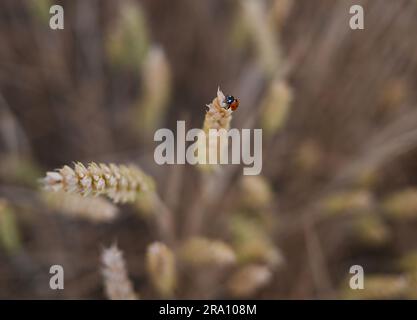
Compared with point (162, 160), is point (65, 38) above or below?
above

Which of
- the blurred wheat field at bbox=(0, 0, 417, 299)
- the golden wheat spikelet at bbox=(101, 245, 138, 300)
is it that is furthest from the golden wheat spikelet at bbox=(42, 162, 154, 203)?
the blurred wheat field at bbox=(0, 0, 417, 299)

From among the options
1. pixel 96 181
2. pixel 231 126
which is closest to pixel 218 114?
pixel 96 181

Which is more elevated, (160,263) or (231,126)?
(231,126)

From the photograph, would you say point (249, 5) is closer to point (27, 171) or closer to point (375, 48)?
point (375, 48)

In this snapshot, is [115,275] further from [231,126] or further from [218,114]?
[231,126]

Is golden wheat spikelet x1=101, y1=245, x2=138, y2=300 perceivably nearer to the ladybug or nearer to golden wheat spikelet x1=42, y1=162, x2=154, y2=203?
golden wheat spikelet x1=42, y1=162, x2=154, y2=203
